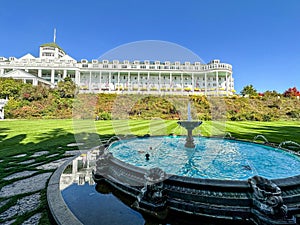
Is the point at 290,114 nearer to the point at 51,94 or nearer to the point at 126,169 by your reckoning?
the point at 126,169

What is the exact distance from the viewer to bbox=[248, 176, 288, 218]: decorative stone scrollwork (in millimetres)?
2426

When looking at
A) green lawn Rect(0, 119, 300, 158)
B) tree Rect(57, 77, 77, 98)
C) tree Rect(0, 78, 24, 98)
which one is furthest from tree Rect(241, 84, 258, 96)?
tree Rect(0, 78, 24, 98)

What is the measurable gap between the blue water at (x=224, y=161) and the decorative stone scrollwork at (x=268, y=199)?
4.66ft

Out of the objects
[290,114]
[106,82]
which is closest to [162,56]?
[290,114]

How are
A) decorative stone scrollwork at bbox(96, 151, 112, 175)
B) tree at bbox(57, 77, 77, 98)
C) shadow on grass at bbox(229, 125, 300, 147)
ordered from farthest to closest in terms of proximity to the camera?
tree at bbox(57, 77, 77, 98) < shadow on grass at bbox(229, 125, 300, 147) < decorative stone scrollwork at bbox(96, 151, 112, 175)

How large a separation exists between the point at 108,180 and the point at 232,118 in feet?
103

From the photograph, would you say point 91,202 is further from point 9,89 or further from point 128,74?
point 128,74

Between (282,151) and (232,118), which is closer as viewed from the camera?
(282,151)

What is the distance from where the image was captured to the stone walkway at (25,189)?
2822mm

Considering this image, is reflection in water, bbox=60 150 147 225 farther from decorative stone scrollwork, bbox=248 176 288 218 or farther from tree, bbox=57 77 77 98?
tree, bbox=57 77 77 98

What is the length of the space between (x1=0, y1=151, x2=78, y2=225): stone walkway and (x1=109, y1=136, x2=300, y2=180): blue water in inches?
100

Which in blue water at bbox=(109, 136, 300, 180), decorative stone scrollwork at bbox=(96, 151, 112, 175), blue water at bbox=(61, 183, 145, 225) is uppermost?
decorative stone scrollwork at bbox=(96, 151, 112, 175)

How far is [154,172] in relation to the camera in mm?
3117

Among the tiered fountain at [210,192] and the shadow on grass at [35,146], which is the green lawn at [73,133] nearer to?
the shadow on grass at [35,146]
